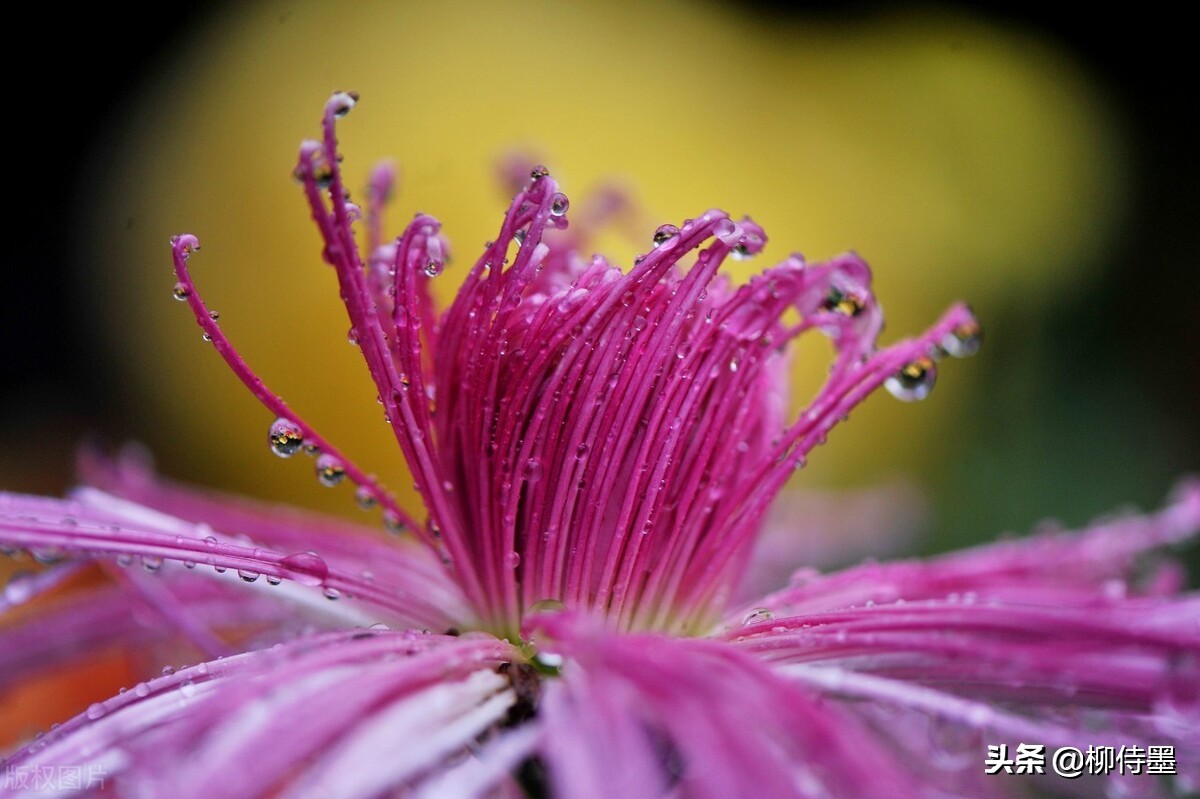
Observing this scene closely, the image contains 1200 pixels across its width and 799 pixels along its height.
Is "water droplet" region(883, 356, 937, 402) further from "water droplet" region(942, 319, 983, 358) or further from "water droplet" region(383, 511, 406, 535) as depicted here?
"water droplet" region(383, 511, 406, 535)

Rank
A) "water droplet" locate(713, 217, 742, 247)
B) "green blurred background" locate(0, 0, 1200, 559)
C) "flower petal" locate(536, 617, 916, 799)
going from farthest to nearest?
"green blurred background" locate(0, 0, 1200, 559), "water droplet" locate(713, 217, 742, 247), "flower petal" locate(536, 617, 916, 799)

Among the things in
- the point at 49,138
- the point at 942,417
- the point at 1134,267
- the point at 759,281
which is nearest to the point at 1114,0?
the point at 1134,267

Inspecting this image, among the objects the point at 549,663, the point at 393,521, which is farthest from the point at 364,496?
the point at 549,663

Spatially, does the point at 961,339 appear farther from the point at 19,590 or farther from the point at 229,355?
the point at 19,590

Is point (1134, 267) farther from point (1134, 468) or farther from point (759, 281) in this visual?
point (759, 281)

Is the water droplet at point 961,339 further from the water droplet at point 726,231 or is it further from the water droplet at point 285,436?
the water droplet at point 285,436

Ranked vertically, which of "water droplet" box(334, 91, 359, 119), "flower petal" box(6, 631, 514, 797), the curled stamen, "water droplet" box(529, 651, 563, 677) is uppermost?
"water droplet" box(334, 91, 359, 119)

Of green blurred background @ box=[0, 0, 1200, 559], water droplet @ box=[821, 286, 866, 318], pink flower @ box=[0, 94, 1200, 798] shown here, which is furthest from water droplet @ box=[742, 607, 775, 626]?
green blurred background @ box=[0, 0, 1200, 559]
